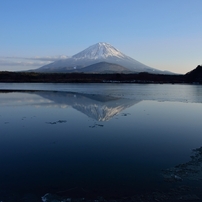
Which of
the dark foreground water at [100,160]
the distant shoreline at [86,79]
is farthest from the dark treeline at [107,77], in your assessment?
the dark foreground water at [100,160]

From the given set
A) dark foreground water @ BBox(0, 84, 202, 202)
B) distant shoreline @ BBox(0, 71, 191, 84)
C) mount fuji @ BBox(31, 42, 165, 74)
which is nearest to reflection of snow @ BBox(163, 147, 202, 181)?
dark foreground water @ BBox(0, 84, 202, 202)

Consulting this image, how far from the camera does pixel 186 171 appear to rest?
3.68 m

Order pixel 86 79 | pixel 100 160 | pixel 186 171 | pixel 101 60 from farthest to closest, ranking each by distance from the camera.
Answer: pixel 101 60 → pixel 86 79 → pixel 100 160 → pixel 186 171

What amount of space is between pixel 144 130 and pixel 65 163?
114 inches

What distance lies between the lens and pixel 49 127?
669cm

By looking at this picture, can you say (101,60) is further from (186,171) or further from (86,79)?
(186,171)

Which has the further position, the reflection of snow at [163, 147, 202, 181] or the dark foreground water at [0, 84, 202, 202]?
the reflection of snow at [163, 147, 202, 181]

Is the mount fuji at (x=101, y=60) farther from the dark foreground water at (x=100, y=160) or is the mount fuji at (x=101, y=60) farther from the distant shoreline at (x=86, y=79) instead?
the dark foreground water at (x=100, y=160)

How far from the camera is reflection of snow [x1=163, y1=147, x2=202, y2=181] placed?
3.49m

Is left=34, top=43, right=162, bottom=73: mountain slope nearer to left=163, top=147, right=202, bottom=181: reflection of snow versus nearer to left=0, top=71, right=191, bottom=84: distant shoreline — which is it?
left=0, top=71, right=191, bottom=84: distant shoreline

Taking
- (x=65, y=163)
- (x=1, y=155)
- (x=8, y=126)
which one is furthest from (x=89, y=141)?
(x=8, y=126)

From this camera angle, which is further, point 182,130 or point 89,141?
point 182,130

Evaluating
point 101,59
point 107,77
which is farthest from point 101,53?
point 107,77

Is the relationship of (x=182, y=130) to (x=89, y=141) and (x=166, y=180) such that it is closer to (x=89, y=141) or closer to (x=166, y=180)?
(x=89, y=141)
